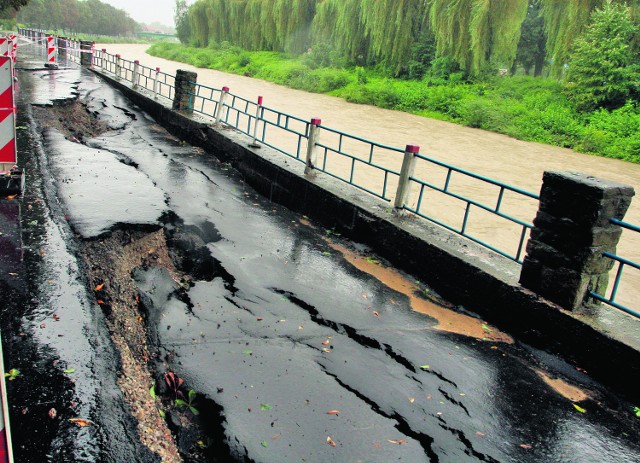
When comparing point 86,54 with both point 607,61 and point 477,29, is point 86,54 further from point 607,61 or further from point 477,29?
point 607,61

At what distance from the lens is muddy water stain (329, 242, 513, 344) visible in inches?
182

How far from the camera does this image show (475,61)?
26.9 meters

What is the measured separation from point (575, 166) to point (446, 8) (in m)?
13.3

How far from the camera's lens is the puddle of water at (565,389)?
12.4 ft

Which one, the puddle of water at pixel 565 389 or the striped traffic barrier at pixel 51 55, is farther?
the striped traffic barrier at pixel 51 55

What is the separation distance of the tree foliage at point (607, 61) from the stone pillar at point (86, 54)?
22344 mm

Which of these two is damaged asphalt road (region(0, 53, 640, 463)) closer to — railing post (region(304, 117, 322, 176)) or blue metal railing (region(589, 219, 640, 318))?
blue metal railing (region(589, 219, 640, 318))

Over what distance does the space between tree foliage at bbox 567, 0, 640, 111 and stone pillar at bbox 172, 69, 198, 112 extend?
56.4 ft

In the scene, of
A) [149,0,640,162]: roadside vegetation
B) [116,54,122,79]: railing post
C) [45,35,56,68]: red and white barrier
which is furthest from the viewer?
[45,35,56,68]: red and white barrier

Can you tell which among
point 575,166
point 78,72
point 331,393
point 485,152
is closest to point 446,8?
point 485,152

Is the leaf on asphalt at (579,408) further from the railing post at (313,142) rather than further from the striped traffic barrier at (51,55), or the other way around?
the striped traffic barrier at (51,55)

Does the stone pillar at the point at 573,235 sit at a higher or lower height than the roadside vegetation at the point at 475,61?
lower

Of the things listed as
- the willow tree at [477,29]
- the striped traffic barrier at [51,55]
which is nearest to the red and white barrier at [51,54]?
the striped traffic barrier at [51,55]

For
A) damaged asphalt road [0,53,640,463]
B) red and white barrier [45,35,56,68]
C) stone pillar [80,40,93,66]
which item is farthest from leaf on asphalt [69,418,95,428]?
stone pillar [80,40,93,66]
